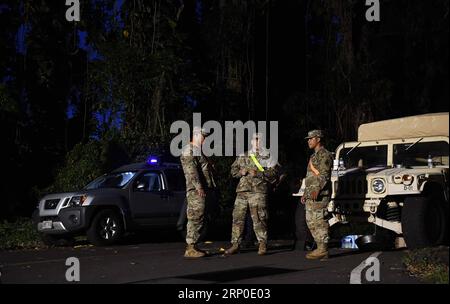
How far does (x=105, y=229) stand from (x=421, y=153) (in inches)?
233

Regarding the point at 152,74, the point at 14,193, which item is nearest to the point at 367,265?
the point at 152,74

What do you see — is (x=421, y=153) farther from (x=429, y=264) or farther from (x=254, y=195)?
(x=429, y=264)

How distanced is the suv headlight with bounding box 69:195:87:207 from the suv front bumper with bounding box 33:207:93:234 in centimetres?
11

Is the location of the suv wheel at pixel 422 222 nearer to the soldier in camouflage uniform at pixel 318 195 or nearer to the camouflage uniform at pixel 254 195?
the soldier in camouflage uniform at pixel 318 195

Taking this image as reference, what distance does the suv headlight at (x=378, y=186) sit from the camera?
36.6 feet

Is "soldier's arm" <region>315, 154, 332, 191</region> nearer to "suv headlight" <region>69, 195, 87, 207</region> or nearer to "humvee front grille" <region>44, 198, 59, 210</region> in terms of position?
"suv headlight" <region>69, 195, 87, 207</region>

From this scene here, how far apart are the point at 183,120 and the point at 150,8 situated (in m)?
3.40

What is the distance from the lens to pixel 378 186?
442 inches

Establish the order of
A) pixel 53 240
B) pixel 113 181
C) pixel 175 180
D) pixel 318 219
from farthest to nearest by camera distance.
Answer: pixel 175 180
pixel 113 181
pixel 53 240
pixel 318 219

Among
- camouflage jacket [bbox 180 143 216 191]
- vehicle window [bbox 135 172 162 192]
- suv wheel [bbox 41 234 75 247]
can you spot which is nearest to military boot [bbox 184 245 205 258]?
camouflage jacket [bbox 180 143 216 191]

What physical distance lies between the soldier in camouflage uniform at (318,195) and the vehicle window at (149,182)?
486cm

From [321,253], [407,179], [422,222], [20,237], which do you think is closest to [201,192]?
[321,253]

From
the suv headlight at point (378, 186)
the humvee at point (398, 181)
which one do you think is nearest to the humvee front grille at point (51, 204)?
the humvee at point (398, 181)

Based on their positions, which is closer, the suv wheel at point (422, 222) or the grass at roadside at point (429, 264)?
the grass at roadside at point (429, 264)
